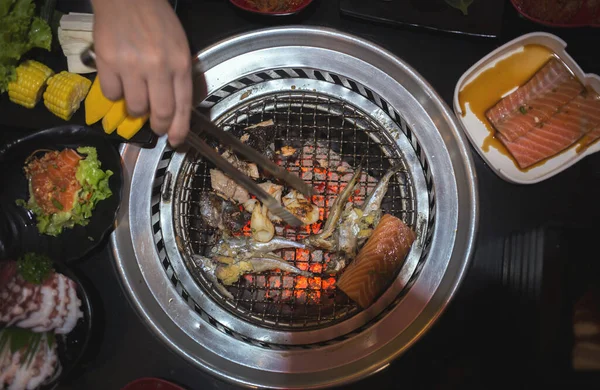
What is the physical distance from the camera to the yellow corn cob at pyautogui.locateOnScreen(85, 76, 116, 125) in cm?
253

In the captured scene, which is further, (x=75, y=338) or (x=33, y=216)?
(x=33, y=216)

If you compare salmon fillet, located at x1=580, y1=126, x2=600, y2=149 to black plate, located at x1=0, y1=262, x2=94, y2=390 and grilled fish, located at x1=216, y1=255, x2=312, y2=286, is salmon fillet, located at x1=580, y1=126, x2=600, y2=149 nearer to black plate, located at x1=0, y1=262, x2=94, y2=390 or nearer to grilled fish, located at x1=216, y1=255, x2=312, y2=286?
grilled fish, located at x1=216, y1=255, x2=312, y2=286

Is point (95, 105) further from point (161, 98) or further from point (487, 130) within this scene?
point (487, 130)

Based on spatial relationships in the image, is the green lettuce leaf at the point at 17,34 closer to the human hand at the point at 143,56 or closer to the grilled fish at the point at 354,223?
the human hand at the point at 143,56

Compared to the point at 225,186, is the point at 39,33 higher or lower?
higher

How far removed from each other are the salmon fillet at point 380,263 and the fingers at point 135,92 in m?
1.50

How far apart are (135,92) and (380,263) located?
63.9 inches

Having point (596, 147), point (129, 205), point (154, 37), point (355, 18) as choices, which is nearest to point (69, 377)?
point (129, 205)

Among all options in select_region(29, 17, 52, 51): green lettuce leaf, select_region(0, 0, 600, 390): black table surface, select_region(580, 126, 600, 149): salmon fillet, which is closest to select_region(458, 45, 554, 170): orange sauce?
select_region(0, 0, 600, 390): black table surface

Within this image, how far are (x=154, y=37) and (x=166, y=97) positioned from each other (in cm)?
24

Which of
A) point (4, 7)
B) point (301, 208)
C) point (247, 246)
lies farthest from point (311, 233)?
point (4, 7)

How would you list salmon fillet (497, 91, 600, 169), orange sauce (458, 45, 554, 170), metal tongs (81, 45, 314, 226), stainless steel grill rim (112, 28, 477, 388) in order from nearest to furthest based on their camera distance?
metal tongs (81, 45, 314, 226), stainless steel grill rim (112, 28, 477, 388), salmon fillet (497, 91, 600, 169), orange sauce (458, 45, 554, 170)

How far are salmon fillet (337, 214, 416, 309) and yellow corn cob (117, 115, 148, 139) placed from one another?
151 cm

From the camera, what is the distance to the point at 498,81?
2.82 meters
